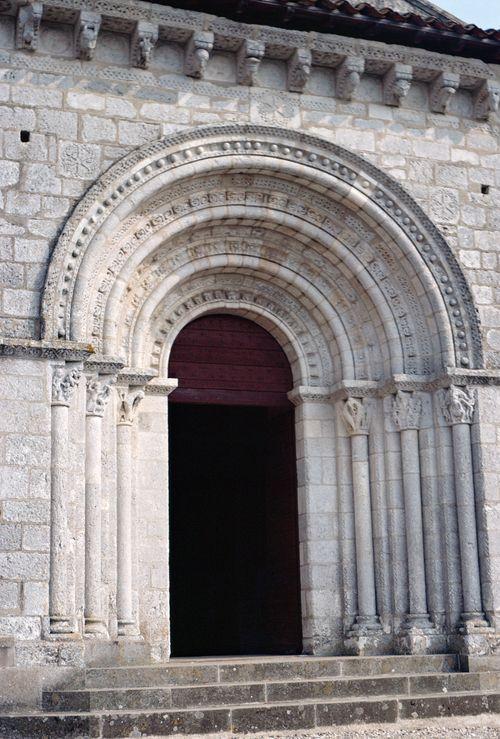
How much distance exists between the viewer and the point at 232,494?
16.4 m

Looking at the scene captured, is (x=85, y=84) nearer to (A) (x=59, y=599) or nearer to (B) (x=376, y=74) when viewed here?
(B) (x=376, y=74)

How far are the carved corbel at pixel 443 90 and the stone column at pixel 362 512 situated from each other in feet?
10.5

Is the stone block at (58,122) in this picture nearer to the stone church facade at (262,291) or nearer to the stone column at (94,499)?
the stone church facade at (262,291)

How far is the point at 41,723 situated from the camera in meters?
7.91

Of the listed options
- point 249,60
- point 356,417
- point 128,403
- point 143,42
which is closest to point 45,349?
point 128,403

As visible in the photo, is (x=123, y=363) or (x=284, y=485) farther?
(x=284, y=485)

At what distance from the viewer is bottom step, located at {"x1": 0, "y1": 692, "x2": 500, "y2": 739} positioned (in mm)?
7895

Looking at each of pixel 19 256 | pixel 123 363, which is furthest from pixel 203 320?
pixel 19 256

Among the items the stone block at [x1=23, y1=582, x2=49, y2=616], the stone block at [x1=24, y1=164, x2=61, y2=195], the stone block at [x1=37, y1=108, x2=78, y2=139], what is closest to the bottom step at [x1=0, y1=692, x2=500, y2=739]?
the stone block at [x1=23, y1=582, x2=49, y2=616]

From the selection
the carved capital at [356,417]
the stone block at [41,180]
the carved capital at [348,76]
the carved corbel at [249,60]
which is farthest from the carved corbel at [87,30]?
the carved capital at [356,417]

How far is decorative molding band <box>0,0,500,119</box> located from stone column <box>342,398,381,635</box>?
10.7ft

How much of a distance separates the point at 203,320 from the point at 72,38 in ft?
10.3

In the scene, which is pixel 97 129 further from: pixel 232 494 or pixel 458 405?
pixel 232 494

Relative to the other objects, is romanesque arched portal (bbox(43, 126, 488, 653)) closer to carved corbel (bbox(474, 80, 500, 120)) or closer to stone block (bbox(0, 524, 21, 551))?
stone block (bbox(0, 524, 21, 551))
